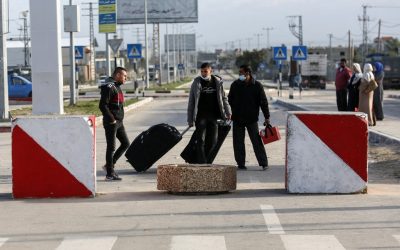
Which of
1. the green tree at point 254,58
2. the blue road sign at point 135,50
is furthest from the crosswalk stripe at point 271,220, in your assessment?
the green tree at point 254,58

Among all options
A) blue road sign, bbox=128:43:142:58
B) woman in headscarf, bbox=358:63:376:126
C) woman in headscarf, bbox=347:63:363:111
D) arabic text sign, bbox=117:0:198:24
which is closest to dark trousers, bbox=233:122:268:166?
woman in headscarf, bbox=358:63:376:126

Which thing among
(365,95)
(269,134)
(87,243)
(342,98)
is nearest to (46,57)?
(342,98)

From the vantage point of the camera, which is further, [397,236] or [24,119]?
[24,119]

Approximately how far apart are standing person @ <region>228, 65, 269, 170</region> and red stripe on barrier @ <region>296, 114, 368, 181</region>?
2.90 m

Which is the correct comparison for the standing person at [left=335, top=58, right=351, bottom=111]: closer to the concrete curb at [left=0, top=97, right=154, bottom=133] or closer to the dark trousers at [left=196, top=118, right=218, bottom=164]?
the concrete curb at [left=0, top=97, right=154, bottom=133]

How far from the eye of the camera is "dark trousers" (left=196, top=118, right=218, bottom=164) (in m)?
13.1

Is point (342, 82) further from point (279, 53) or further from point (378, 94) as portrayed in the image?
point (279, 53)

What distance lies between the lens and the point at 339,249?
7.60 meters

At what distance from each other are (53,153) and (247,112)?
418cm

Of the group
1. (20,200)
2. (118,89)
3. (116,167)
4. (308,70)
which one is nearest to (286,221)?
(20,200)

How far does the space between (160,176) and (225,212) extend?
1.74 meters

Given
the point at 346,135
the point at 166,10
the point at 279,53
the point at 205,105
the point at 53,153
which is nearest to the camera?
the point at 53,153

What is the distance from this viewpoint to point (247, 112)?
45.2 feet

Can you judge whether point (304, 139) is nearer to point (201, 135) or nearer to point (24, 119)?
point (201, 135)
